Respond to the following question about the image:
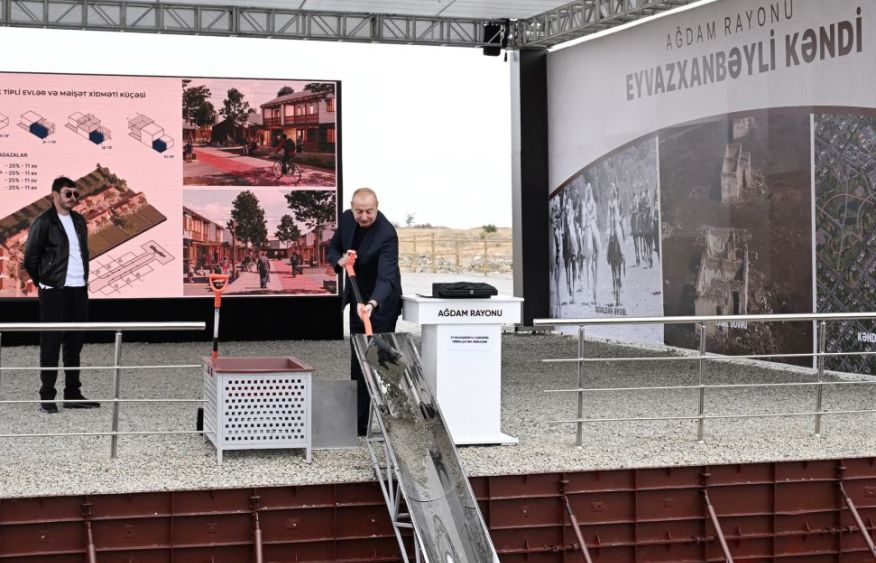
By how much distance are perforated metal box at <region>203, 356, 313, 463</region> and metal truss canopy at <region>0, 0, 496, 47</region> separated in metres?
9.04

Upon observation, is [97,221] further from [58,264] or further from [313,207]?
[58,264]

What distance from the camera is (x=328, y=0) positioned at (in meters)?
14.2

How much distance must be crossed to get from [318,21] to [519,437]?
8.91 metres

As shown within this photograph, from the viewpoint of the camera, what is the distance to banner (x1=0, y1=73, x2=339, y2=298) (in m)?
13.7

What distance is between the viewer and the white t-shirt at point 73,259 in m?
7.94

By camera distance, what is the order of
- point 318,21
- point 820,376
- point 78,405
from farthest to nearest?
point 318,21 < point 78,405 < point 820,376

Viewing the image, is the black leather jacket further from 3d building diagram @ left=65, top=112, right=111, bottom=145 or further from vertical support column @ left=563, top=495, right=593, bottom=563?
3d building diagram @ left=65, top=112, right=111, bottom=145

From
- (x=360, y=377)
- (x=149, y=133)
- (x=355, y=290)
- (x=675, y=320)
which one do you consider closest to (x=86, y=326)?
(x=355, y=290)

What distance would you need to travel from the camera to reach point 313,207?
14227 mm

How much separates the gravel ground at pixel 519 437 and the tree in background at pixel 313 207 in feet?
9.95

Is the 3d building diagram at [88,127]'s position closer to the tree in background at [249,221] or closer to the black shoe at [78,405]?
the tree in background at [249,221]

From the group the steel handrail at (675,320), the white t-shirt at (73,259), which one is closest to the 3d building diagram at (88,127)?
the white t-shirt at (73,259)

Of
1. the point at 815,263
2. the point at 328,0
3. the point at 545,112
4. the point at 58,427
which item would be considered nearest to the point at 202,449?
the point at 58,427

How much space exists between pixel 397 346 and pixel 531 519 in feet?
3.61
